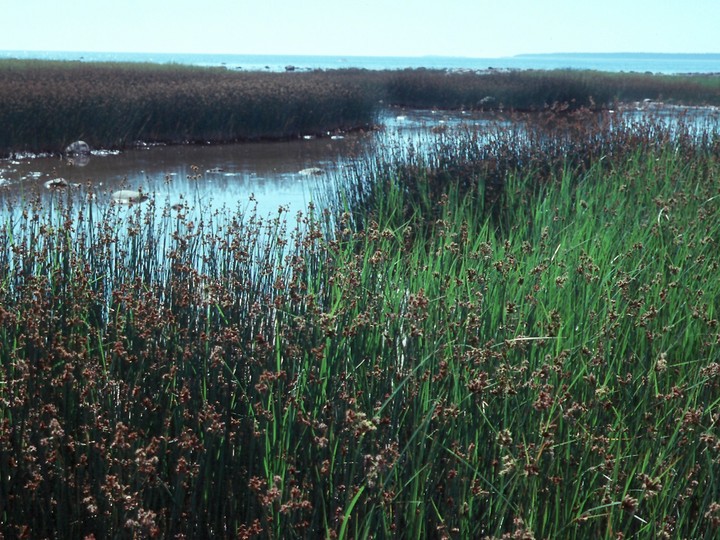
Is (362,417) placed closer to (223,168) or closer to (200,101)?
(223,168)

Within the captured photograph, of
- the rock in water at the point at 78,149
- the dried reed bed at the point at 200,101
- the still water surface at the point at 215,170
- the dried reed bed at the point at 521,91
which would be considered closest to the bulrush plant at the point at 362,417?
the still water surface at the point at 215,170

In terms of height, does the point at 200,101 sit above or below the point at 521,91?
below

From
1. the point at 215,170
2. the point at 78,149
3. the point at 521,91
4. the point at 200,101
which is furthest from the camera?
the point at 521,91

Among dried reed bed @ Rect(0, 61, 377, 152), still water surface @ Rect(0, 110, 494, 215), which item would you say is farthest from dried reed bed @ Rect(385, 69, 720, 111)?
still water surface @ Rect(0, 110, 494, 215)

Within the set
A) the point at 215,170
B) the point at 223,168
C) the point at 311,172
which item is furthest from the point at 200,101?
the point at 311,172

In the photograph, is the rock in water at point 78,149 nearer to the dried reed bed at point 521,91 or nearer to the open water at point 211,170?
the open water at point 211,170

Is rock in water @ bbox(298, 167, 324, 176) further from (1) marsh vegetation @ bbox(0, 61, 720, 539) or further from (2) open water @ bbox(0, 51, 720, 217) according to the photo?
(1) marsh vegetation @ bbox(0, 61, 720, 539)

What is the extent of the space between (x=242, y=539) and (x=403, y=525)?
46cm

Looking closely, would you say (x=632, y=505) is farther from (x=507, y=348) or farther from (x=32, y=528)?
(x=32, y=528)

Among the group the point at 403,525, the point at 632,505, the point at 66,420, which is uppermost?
the point at 632,505

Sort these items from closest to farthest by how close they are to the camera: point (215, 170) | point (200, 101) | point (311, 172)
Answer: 1. point (311, 172)
2. point (215, 170)
3. point (200, 101)

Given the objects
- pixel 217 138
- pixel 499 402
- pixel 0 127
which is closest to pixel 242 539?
pixel 499 402

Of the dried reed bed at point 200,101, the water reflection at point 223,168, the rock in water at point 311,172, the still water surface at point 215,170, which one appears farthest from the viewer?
the dried reed bed at point 200,101

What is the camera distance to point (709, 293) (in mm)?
3547
